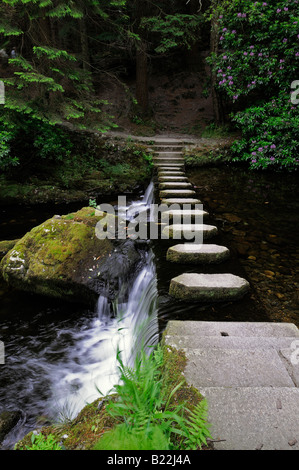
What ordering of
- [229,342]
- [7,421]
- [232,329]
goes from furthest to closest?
[7,421], [232,329], [229,342]

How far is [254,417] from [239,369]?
398mm

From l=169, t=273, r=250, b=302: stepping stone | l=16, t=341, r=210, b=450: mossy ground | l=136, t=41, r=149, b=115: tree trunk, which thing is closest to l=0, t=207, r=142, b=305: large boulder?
l=169, t=273, r=250, b=302: stepping stone

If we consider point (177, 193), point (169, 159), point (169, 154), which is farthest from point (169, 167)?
point (177, 193)

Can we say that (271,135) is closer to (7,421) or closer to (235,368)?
(235,368)

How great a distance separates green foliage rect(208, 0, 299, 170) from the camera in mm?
8102

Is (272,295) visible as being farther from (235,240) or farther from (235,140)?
(235,140)

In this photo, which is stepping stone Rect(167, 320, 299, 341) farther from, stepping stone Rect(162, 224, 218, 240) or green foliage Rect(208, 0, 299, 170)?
green foliage Rect(208, 0, 299, 170)

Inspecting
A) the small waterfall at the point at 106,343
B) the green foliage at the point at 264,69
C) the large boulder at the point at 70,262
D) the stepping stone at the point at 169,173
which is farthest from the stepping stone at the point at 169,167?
the small waterfall at the point at 106,343

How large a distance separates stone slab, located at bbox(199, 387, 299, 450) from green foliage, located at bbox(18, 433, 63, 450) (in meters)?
0.96

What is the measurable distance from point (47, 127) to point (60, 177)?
61.6 inches

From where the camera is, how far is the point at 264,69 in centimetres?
862

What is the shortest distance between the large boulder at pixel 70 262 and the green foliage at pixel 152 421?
2466mm

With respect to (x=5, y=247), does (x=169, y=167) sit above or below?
above

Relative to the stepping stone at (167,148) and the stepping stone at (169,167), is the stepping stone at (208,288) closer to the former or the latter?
the stepping stone at (169,167)
